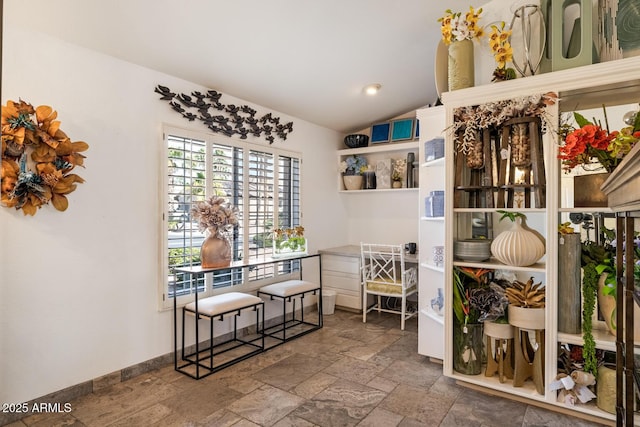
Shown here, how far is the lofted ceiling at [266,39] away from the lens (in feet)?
7.98

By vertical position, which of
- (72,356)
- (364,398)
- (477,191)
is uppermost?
(477,191)

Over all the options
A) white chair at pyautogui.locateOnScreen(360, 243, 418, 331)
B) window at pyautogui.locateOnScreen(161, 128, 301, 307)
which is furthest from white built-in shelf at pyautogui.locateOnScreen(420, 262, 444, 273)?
window at pyautogui.locateOnScreen(161, 128, 301, 307)

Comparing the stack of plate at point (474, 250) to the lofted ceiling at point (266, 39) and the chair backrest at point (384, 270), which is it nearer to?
the chair backrest at point (384, 270)

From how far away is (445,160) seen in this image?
2713mm

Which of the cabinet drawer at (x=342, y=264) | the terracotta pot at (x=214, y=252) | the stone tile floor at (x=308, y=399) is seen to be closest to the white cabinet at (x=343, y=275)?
the cabinet drawer at (x=342, y=264)

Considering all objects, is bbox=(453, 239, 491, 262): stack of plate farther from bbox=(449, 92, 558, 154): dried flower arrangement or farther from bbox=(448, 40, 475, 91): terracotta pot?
bbox=(448, 40, 475, 91): terracotta pot

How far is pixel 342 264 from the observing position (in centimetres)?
464

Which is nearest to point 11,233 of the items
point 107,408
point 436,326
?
point 107,408

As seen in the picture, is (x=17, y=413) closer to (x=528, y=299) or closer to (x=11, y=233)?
(x=11, y=233)

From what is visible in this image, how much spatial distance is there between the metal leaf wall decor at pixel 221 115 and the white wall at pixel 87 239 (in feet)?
0.26

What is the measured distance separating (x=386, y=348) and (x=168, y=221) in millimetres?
2223

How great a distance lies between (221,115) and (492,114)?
2.32m

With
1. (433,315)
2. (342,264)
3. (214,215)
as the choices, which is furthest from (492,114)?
(342,264)

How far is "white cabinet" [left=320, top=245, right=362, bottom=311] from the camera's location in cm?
454
